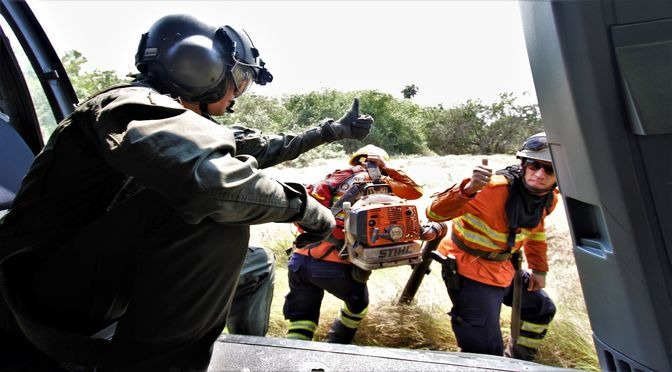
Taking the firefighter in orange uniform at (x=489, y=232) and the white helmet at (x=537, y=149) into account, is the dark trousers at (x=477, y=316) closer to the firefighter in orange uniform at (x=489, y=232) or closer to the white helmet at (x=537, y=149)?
the firefighter in orange uniform at (x=489, y=232)

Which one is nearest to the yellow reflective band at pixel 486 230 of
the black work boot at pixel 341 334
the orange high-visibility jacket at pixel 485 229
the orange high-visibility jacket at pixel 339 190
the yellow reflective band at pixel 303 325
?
the orange high-visibility jacket at pixel 485 229

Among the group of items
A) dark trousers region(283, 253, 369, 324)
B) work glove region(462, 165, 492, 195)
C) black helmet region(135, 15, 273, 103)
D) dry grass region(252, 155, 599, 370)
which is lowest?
dry grass region(252, 155, 599, 370)

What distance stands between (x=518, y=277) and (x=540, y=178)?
0.85 metres

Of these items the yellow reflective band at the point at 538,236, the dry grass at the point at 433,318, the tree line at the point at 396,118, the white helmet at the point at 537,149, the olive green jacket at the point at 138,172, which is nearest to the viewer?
the olive green jacket at the point at 138,172

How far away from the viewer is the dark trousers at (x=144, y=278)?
4.43ft

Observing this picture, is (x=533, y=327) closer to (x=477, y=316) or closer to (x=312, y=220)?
(x=477, y=316)

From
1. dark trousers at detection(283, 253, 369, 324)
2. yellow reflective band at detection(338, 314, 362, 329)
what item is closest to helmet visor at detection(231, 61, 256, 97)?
dark trousers at detection(283, 253, 369, 324)

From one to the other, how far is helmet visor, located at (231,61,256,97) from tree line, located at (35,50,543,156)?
650 centimetres

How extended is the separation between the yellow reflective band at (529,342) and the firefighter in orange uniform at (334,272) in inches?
49.0

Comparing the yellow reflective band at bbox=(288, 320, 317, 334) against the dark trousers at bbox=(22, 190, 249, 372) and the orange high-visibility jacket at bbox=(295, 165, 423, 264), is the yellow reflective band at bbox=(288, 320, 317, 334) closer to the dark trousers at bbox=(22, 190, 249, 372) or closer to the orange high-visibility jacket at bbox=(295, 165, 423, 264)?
the orange high-visibility jacket at bbox=(295, 165, 423, 264)

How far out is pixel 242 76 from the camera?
2.06 m

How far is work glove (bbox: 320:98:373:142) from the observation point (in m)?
3.36

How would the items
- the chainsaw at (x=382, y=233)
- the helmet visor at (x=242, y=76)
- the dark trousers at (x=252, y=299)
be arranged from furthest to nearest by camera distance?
the chainsaw at (x=382, y=233) → the dark trousers at (x=252, y=299) → the helmet visor at (x=242, y=76)

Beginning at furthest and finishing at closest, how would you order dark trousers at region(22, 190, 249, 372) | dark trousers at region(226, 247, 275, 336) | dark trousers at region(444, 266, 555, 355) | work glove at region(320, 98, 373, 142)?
work glove at region(320, 98, 373, 142) < dark trousers at region(444, 266, 555, 355) < dark trousers at region(226, 247, 275, 336) < dark trousers at region(22, 190, 249, 372)
